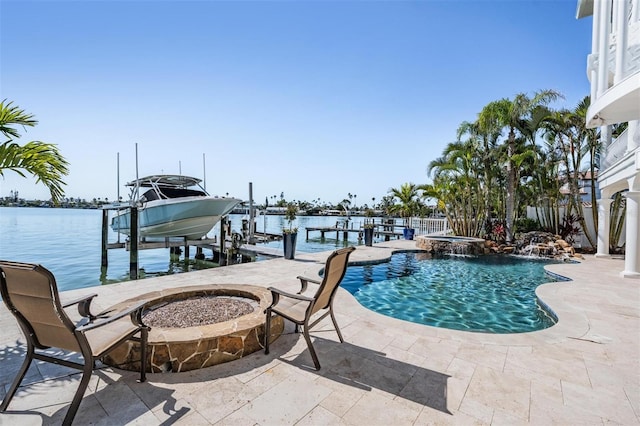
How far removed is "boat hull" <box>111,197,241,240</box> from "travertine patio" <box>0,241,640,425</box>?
1019 centimetres

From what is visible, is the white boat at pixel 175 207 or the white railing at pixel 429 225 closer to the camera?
the white boat at pixel 175 207

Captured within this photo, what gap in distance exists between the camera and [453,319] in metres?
5.29

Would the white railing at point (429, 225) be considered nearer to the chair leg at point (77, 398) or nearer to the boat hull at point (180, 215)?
the boat hull at point (180, 215)

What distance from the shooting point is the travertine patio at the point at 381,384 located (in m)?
2.29

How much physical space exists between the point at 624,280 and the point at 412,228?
36.9ft

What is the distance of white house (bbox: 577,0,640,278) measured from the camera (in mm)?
6004

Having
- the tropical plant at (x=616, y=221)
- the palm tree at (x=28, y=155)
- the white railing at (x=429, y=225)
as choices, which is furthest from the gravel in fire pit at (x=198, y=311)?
the white railing at (x=429, y=225)

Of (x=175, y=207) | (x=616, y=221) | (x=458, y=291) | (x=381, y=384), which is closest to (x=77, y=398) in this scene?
(x=381, y=384)

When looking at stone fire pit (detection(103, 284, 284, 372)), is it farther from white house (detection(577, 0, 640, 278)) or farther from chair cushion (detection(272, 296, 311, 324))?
white house (detection(577, 0, 640, 278))

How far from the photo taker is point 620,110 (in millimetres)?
6285

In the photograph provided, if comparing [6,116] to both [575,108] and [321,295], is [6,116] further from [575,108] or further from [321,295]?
[575,108]

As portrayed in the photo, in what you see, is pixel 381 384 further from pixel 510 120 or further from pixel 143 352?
pixel 510 120

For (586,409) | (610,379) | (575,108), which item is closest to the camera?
(586,409)

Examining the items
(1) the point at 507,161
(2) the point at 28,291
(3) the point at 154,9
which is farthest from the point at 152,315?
(1) the point at 507,161
